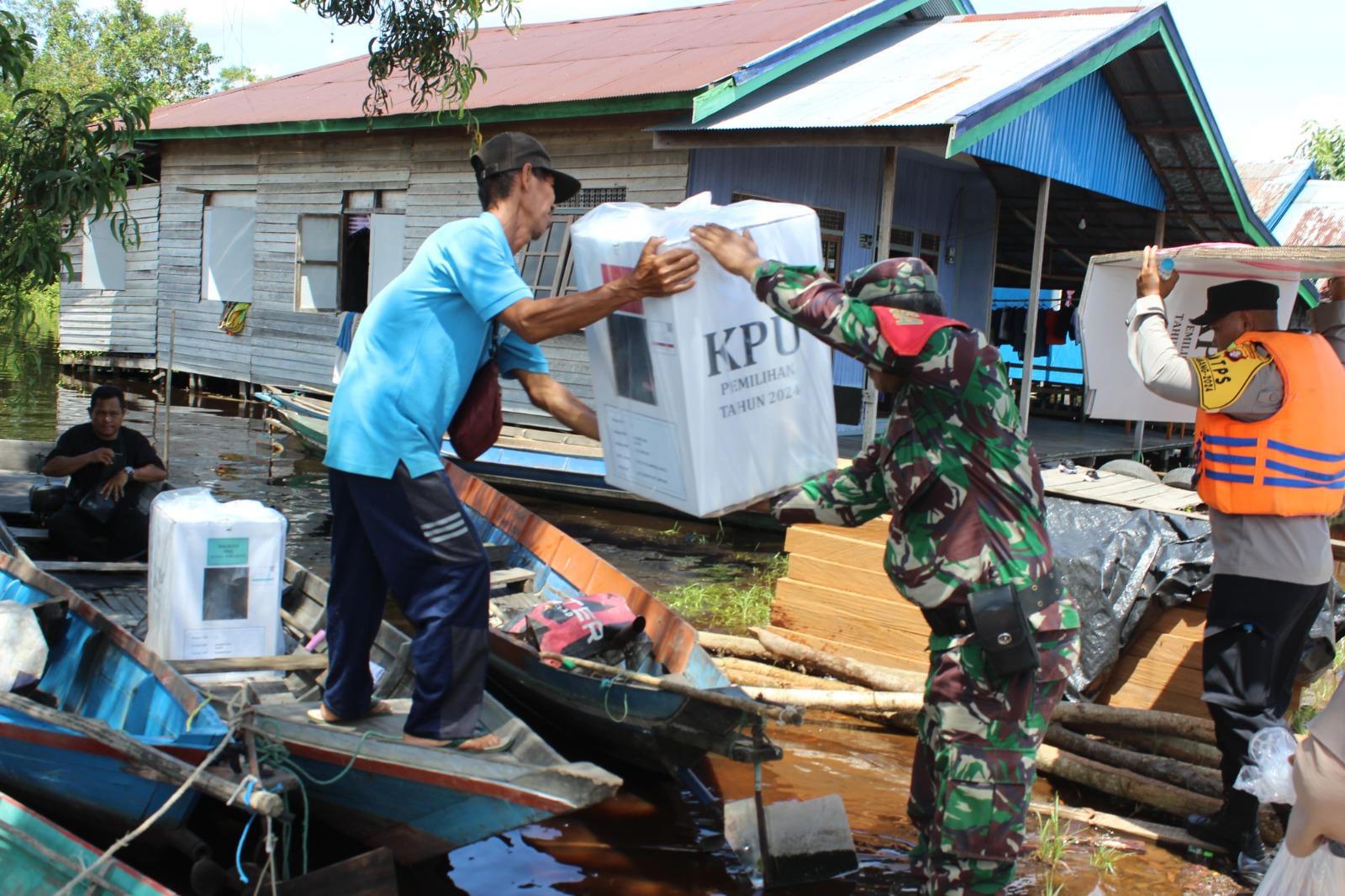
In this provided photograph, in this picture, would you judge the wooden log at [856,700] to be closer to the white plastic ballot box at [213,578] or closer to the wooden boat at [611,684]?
the wooden boat at [611,684]

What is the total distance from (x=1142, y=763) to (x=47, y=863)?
4.24m

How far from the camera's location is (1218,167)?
12.9m

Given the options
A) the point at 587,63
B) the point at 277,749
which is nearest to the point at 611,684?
the point at 277,749

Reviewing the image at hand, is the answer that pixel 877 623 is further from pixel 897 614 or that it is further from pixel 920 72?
pixel 920 72

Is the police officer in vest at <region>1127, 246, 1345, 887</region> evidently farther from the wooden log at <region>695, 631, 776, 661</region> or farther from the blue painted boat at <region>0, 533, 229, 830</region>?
the blue painted boat at <region>0, 533, 229, 830</region>

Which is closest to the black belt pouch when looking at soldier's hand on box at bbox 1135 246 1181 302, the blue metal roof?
soldier's hand on box at bbox 1135 246 1181 302

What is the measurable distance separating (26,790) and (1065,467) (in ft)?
18.3

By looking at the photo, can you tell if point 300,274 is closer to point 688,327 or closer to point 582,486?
point 582,486

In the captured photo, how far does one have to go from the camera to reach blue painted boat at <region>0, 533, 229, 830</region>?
11.4ft

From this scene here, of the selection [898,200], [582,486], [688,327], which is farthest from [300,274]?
[688,327]

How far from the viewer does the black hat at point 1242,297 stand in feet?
13.5

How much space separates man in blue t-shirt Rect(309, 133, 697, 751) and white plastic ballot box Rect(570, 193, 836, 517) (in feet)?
0.56

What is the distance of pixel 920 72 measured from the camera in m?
10.6

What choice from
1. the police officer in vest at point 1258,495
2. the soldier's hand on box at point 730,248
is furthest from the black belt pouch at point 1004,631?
the police officer in vest at point 1258,495
